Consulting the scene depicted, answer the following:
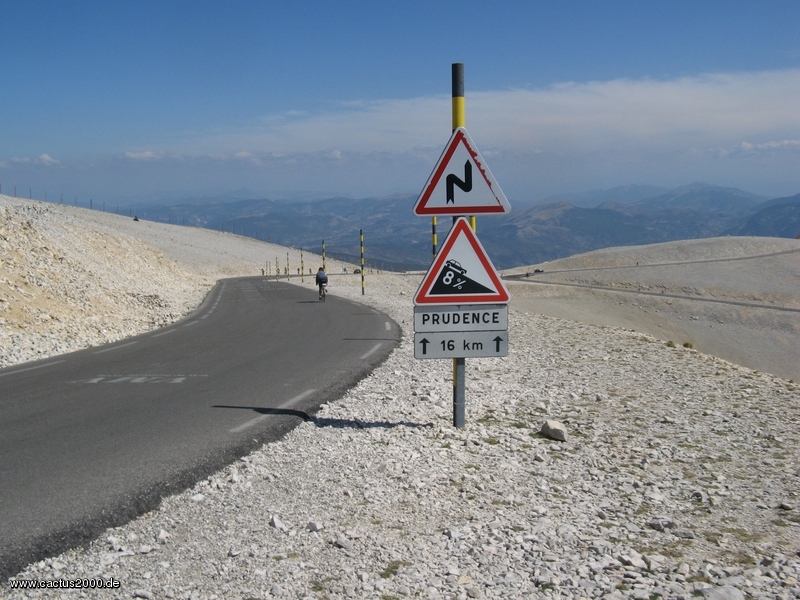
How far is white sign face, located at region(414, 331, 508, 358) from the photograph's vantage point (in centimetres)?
679

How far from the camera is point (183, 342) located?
15023 millimetres

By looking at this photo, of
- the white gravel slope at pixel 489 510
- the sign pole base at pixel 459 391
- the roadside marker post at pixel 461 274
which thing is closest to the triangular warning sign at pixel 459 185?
the roadside marker post at pixel 461 274

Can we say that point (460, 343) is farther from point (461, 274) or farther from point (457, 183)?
point (457, 183)

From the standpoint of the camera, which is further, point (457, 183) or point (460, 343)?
point (460, 343)

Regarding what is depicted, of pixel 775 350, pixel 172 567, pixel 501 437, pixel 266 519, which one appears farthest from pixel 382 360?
pixel 775 350

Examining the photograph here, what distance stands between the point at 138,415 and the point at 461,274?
402cm

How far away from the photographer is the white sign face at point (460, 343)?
679 centimetres

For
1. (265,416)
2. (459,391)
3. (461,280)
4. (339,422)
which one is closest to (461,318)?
(461,280)

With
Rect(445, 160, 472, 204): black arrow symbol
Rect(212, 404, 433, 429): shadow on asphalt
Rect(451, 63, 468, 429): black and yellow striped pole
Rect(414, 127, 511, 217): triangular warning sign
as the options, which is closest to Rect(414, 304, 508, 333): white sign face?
Rect(451, 63, 468, 429): black and yellow striped pole

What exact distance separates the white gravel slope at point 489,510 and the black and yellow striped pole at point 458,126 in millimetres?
174

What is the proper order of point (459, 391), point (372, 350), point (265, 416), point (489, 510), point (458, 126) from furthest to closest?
point (372, 350)
point (265, 416)
point (459, 391)
point (458, 126)
point (489, 510)

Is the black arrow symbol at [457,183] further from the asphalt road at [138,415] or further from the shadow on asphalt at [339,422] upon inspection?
the asphalt road at [138,415]

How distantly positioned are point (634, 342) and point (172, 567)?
12.5 meters

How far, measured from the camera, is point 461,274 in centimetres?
670
